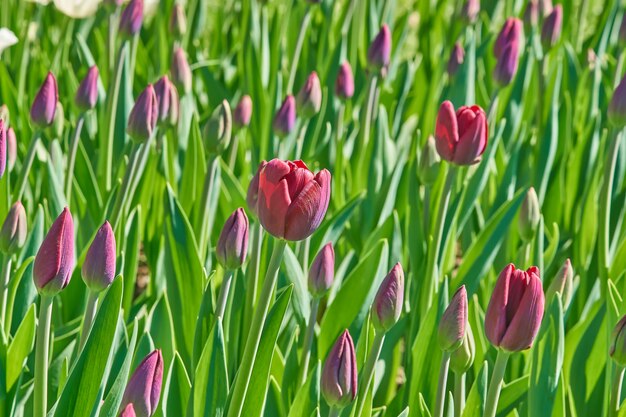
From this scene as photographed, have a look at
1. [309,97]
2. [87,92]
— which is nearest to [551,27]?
[309,97]

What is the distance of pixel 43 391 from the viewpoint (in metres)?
1.04

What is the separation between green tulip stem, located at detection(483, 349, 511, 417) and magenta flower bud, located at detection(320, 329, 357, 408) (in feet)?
0.49

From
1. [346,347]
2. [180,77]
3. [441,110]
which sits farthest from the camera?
[180,77]

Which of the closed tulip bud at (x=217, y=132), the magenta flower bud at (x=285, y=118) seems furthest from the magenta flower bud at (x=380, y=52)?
the closed tulip bud at (x=217, y=132)

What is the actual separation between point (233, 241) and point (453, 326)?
0.28 metres

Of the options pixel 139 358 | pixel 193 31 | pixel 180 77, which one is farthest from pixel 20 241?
pixel 193 31

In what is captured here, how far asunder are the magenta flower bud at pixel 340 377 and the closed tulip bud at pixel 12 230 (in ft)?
1.54

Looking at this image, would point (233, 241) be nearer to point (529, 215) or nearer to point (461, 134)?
point (461, 134)

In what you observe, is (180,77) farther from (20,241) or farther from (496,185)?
(20,241)

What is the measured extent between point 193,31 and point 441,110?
1761mm

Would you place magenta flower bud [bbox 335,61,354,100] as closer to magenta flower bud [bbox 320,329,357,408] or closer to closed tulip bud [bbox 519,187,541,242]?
closed tulip bud [bbox 519,187,541,242]

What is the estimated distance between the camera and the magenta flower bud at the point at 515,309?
103cm

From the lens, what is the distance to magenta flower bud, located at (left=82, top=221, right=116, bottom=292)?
1050mm

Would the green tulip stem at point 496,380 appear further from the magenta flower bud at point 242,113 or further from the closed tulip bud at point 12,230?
the magenta flower bud at point 242,113
